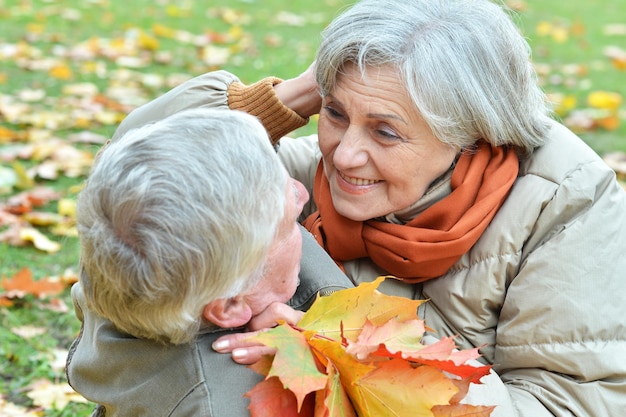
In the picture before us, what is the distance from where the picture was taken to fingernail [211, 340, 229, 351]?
1.87 m

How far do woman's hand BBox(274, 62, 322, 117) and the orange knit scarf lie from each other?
0.38m

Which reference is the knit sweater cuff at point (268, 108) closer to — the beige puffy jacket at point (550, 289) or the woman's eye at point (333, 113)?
the woman's eye at point (333, 113)

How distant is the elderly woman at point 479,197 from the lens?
86.6 inches

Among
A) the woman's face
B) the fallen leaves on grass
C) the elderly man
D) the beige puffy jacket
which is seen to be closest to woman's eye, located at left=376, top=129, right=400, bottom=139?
the woman's face

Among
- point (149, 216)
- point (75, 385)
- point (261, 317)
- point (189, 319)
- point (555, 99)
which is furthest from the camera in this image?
point (555, 99)

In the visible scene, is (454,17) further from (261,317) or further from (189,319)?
(189,319)

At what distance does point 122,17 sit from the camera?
7.86 metres

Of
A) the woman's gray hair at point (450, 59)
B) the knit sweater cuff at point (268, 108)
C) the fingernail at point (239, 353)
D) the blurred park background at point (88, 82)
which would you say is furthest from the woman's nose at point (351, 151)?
the fingernail at point (239, 353)

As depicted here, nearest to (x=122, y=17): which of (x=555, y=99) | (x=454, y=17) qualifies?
(x=555, y=99)

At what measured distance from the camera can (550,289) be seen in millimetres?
2209

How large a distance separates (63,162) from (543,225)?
310cm

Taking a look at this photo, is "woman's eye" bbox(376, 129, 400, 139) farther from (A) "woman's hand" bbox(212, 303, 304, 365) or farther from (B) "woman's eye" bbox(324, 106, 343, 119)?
(A) "woman's hand" bbox(212, 303, 304, 365)

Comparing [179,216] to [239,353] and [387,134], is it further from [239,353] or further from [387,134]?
[387,134]

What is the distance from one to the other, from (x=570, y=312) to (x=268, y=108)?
1.09m
